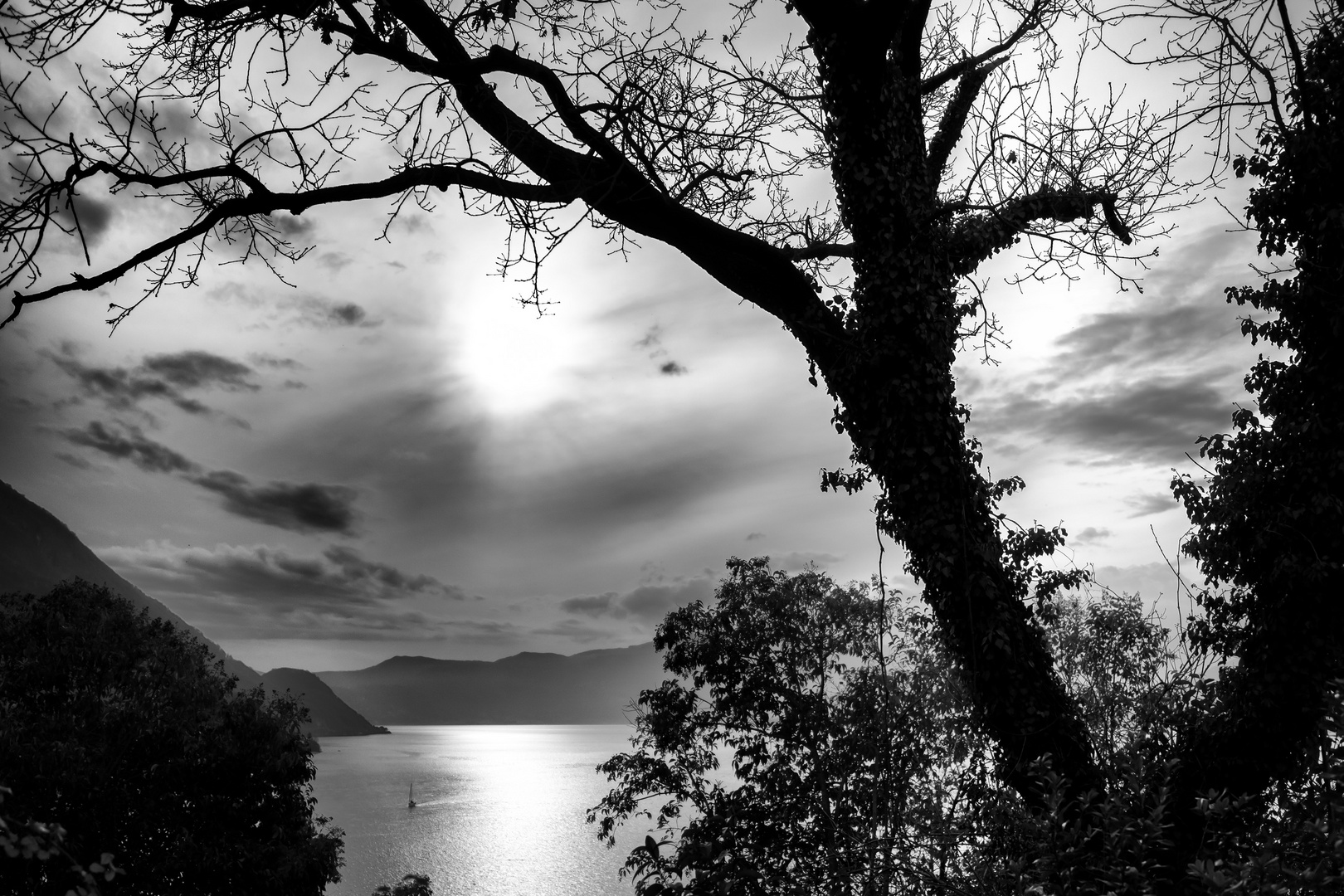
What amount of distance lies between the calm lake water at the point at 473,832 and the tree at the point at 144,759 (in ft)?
141

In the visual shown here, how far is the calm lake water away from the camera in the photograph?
200 feet

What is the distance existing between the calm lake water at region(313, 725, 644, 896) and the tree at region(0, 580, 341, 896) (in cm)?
4310

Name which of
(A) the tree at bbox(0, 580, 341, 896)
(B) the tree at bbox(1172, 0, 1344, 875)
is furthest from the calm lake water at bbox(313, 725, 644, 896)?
(B) the tree at bbox(1172, 0, 1344, 875)

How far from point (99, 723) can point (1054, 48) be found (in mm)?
17534

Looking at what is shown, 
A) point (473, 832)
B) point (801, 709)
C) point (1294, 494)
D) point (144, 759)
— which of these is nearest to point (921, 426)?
point (1294, 494)

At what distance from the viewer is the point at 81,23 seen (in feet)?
16.3

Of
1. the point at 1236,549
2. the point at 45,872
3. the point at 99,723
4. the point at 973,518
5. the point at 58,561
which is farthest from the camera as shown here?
the point at 58,561

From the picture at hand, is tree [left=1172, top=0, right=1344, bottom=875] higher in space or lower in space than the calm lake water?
higher

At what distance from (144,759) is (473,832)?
242ft

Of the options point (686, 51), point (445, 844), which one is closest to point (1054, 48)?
point (686, 51)

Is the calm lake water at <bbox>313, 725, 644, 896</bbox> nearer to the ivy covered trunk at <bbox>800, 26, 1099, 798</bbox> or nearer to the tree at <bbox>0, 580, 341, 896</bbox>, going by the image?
the tree at <bbox>0, 580, 341, 896</bbox>

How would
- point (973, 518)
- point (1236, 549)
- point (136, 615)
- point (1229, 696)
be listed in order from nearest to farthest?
point (973, 518), point (1229, 696), point (1236, 549), point (136, 615)

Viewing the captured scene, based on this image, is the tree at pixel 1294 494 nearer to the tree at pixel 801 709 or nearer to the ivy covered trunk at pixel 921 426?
the ivy covered trunk at pixel 921 426

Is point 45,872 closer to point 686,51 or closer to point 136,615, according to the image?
point 136,615
